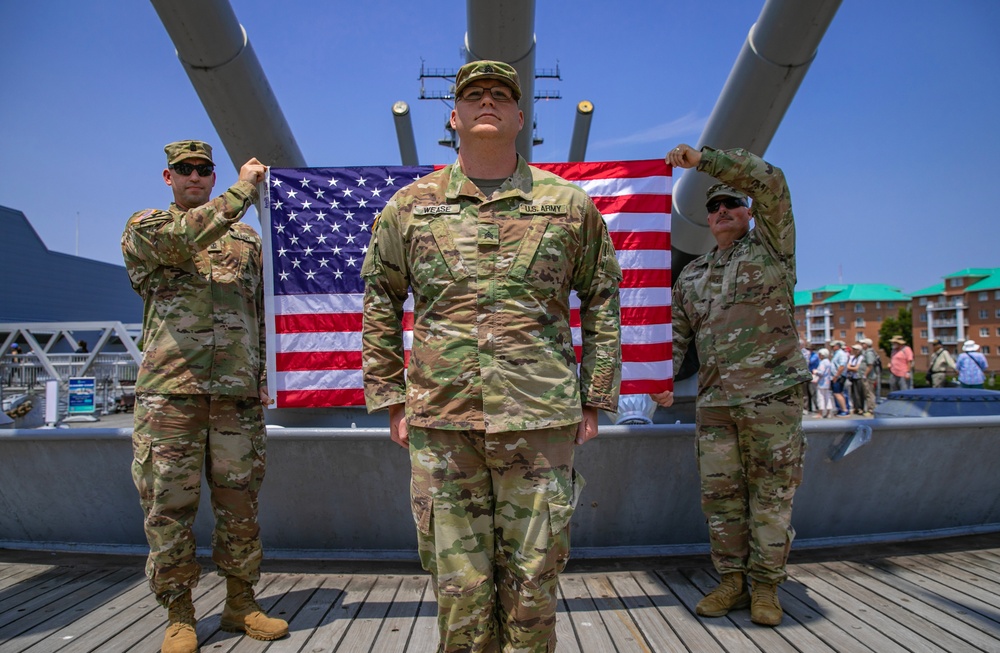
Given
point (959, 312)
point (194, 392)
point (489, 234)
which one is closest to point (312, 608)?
point (194, 392)

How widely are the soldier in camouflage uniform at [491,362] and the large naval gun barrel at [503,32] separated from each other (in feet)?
4.00

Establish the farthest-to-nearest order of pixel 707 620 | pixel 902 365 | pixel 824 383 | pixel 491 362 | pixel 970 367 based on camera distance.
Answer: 1. pixel 824 383
2. pixel 902 365
3. pixel 970 367
4. pixel 707 620
5. pixel 491 362

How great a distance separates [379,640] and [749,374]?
1697 millimetres

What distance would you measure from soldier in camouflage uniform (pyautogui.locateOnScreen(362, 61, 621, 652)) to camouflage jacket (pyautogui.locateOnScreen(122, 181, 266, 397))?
0.78 meters

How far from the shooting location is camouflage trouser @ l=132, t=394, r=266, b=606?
2.38 metres

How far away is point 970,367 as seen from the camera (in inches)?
375

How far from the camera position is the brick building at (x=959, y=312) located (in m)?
69.6

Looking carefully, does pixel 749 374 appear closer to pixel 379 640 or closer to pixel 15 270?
pixel 379 640

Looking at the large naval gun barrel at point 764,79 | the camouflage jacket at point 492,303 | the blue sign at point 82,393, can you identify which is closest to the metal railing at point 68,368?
the blue sign at point 82,393

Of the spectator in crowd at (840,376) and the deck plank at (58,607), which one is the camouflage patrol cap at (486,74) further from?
the spectator in crowd at (840,376)

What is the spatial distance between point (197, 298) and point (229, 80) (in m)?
1.31

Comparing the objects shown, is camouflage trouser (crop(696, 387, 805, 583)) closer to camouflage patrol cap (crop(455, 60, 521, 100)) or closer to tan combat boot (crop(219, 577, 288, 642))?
camouflage patrol cap (crop(455, 60, 521, 100))

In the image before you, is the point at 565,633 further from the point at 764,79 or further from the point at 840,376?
→ the point at 840,376

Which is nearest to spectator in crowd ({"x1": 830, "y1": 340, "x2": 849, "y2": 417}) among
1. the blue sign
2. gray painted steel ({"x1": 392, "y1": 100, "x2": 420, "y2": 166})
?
gray painted steel ({"x1": 392, "y1": 100, "x2": 420, "y2": 166})
